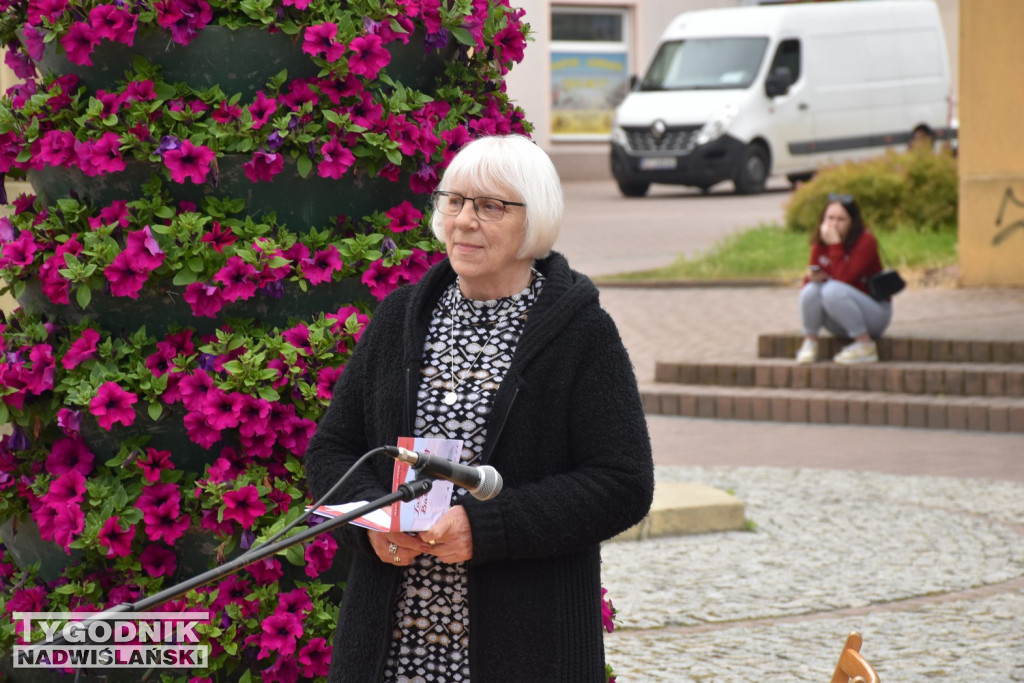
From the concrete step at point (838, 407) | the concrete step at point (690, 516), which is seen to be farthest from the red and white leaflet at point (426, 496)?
the concrete step at point (838, 407)

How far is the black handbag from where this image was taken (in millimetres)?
11547

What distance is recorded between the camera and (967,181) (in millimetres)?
15281

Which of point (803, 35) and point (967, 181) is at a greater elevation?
point (803, 35)

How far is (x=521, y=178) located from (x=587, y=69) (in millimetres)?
34384

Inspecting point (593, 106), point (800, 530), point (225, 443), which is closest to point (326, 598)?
point (225, 443)

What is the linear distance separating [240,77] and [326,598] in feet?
4.15

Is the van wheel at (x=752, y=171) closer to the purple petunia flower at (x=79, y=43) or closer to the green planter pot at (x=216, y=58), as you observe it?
the green planter pot at (x=216, y=58)

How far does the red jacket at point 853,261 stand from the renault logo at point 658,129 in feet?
51.2

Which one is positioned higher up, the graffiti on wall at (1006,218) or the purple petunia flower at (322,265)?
the purple petunia flower at (322,265)

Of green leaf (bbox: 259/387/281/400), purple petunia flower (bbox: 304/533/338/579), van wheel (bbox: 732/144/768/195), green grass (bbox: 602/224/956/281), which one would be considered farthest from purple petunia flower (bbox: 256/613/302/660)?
van wheel (bbox: 732/144/768/195)

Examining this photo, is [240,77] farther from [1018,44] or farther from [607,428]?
[1018,44]

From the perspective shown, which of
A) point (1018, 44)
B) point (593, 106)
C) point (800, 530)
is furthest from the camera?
point (593, 106)

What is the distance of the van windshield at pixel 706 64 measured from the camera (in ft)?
90.7

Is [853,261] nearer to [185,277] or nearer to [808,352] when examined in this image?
[808,352]
